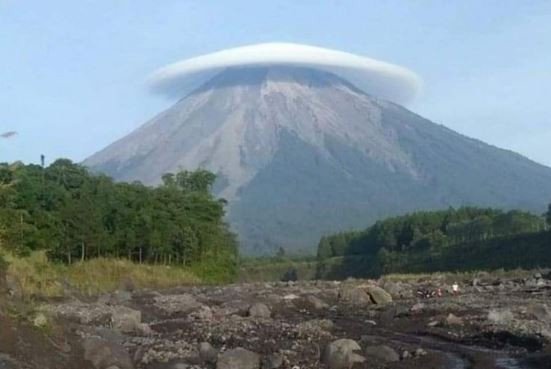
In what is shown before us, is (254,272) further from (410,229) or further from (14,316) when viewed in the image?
(14,316)

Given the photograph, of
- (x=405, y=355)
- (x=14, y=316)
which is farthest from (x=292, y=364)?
(x=14, y=316)

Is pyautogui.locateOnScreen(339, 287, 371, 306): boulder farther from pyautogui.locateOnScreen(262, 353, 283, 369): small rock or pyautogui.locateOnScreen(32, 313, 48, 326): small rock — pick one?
pyautogui.locateOnScreen(32, 313, 48, 326): small rock

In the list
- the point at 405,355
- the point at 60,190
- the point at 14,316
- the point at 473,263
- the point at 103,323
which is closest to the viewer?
the point at 14,316

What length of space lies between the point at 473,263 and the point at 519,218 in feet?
73.7

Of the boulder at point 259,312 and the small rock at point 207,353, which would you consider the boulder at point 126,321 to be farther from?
the small rock at point 207,353

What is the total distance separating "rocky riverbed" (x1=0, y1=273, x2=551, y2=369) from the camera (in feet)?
59.9

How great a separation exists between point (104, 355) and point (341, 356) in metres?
4.59

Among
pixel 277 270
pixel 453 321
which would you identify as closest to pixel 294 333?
pixel 453 321

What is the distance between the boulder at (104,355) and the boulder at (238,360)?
1.71m

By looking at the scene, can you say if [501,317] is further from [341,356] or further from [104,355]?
[104,355]

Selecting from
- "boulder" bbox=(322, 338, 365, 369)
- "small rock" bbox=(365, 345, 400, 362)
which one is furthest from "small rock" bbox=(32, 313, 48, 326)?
"small rock" bbox=(365, 345, 400, 362)

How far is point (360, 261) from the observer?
11388 cm

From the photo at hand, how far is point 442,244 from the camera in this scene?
10462 cm

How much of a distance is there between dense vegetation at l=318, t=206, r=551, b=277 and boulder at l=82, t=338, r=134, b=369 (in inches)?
2492
